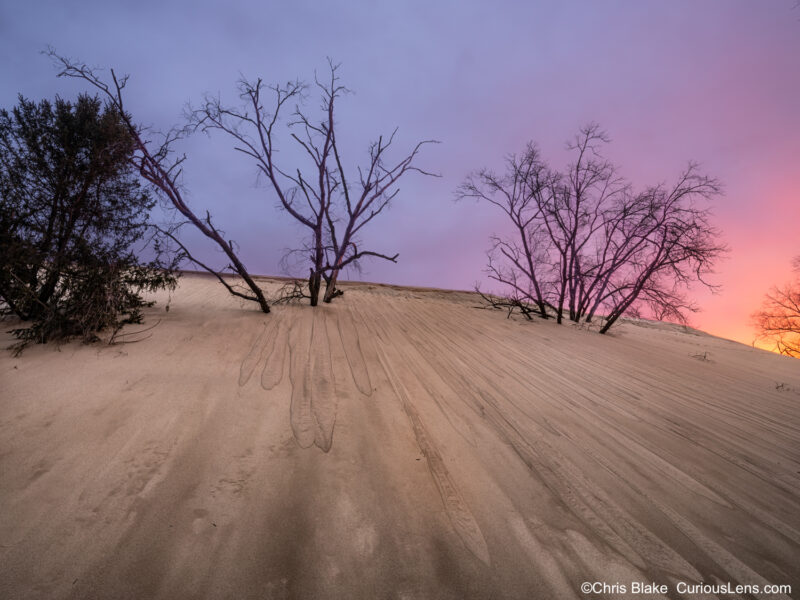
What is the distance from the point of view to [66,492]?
1883 millimetres

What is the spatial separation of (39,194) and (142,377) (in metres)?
3.76

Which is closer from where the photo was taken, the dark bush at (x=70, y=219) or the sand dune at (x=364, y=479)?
the sand dune at (x=364, y=479)

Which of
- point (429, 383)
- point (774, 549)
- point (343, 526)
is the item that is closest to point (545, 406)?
point (429, 383)

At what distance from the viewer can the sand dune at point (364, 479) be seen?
155 cm

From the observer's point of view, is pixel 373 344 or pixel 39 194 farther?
pixel 373 344

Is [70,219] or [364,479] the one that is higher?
[70,219]

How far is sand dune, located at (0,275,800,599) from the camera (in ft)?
5.08

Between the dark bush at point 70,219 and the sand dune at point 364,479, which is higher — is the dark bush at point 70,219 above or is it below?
above

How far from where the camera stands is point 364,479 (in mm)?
2172

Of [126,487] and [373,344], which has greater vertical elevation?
[373,344]

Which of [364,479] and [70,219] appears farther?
[70,219]

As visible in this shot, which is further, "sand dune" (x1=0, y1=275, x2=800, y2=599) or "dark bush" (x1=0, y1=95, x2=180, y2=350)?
"dark bush" (x1=0, y1=95, x2=180, y2=350)

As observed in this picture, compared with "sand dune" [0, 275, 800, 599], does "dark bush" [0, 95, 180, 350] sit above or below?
above

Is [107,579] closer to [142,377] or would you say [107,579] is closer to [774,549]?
[142,377]
